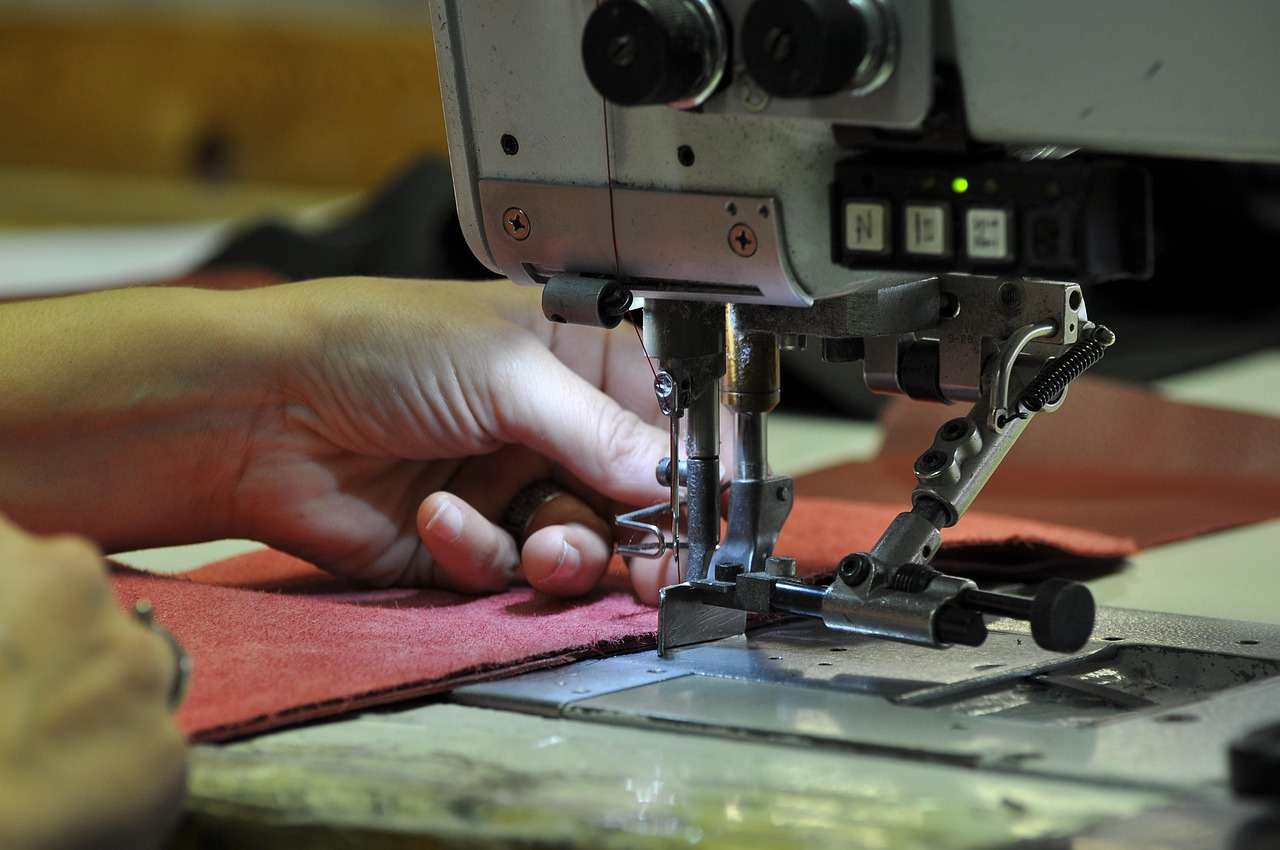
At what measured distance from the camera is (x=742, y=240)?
100 centimetres

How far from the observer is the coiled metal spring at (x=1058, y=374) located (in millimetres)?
1050

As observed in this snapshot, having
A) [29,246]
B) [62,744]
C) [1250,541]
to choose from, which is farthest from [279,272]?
[62,744]

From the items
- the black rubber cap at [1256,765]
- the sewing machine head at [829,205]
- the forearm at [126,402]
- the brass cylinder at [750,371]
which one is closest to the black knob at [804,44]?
the sewing machine head at [829,205]

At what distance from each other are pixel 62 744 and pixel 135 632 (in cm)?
7

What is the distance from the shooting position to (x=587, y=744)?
91 centimetres

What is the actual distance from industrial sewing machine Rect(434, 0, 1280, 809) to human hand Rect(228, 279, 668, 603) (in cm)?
10

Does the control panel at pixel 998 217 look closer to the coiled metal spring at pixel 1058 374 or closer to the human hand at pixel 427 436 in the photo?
the coiled metal spring at pixel 1058 374

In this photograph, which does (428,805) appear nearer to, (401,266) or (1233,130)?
(1233,130)

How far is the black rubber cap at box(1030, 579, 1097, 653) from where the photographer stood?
915 millimetres

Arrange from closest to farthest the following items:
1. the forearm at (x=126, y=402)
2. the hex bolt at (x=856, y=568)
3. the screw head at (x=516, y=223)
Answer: the hex bolt at (x=856, y=568) → the screw head at (x=516, y=223) → the forearm at (x=126, y=402)

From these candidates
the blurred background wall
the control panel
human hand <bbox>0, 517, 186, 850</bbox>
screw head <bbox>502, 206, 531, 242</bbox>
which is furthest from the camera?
the blurred background wall

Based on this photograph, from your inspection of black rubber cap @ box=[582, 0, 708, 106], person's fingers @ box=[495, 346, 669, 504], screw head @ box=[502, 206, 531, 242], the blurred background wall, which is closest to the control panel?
black rubber cap @ box=[582, 0, 708, 106]

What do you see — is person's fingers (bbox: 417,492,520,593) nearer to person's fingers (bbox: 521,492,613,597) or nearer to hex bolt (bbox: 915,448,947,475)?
person's fingers (bbox: 521,492,613,597)

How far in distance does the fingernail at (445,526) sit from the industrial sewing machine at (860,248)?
6.2 inches
